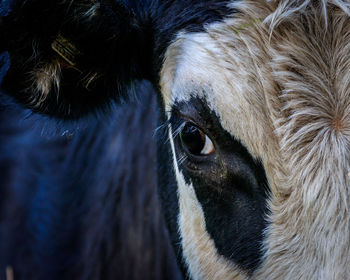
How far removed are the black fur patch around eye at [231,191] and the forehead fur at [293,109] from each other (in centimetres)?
4

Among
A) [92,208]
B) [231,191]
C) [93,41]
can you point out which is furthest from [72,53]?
[92,208]

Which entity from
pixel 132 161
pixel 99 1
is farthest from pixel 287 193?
Result: pixel 132 161

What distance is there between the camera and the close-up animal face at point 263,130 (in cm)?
143

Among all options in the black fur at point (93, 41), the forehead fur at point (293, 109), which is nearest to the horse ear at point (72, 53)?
the black fur at point (93, 41)

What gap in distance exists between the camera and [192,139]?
1771mm

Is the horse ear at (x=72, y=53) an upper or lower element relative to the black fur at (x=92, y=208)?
upper

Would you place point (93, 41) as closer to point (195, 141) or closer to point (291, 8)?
point (195, 141)

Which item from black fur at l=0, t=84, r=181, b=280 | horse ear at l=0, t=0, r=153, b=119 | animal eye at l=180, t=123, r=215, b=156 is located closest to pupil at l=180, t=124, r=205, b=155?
animal eye at l=180, t=123, r=215, b=156

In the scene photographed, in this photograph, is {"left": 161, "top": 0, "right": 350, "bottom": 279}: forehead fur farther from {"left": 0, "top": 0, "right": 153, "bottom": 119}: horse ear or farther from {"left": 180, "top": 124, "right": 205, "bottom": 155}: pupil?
{"left": 0, "top": 0, "right": 153, "bottom": 119}: horse ear

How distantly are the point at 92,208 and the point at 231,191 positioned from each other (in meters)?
1.46

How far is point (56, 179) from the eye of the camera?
3074mm

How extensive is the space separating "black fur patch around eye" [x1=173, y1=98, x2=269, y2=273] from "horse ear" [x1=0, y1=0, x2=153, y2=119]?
0.43m

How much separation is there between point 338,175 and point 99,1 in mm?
1043

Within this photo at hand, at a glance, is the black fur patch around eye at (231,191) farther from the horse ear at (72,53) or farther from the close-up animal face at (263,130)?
the horse ear at (72,53)
